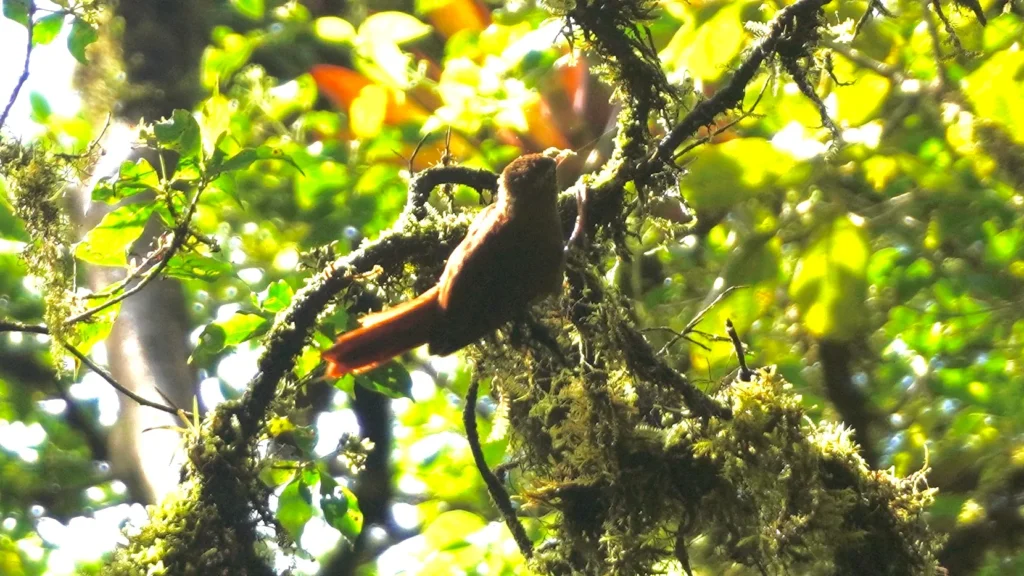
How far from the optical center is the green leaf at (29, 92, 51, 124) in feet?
9.92

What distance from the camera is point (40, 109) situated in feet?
10.1

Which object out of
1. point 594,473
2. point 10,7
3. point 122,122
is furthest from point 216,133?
point 122,122

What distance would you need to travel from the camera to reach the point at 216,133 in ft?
5.36

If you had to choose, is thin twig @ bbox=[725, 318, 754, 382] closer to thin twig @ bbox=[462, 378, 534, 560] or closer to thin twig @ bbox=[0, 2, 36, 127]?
thin twig @ bbox=[462, 378, 534, 560]

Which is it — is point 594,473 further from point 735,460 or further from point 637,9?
point 637,9

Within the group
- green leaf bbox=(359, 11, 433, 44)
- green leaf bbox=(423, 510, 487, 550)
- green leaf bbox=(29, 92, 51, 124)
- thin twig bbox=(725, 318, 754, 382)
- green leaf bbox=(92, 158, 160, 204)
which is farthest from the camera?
green leaf bbox=(29, 92, 51, 124)

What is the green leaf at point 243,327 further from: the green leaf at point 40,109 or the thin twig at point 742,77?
the green leaf at point 40,109

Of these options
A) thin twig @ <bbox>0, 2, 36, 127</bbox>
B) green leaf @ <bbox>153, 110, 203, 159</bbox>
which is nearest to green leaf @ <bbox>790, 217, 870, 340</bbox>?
green leaf @ <bbox>153, 110, 203, 159</bbox>

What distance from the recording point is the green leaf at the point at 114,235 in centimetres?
165

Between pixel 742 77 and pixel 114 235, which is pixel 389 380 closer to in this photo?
pixel 114 235

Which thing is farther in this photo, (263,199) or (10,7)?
(263,199)

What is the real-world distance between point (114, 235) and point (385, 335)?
24.5 inches

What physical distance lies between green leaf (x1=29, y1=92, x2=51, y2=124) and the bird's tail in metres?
2.17

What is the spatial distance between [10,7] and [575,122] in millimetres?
1630
